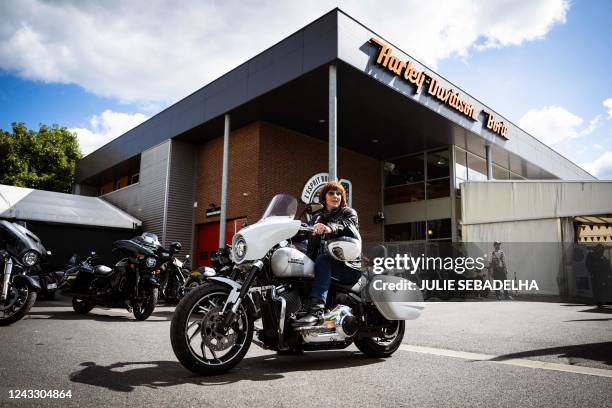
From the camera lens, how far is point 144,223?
20688 mm

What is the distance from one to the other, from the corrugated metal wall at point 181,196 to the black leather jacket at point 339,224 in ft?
50.5

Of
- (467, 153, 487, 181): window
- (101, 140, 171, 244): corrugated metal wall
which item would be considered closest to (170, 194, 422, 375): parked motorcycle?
(101, 140, 171, 244): corrugated metal wall

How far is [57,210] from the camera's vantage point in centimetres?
1897

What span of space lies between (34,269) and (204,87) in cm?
1242

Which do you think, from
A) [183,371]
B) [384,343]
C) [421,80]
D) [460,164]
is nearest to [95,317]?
[183,371]

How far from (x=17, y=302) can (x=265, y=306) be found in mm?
4183

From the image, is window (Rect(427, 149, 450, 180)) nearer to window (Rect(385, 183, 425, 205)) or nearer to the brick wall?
window (Rect(385, 183, 425, 205))

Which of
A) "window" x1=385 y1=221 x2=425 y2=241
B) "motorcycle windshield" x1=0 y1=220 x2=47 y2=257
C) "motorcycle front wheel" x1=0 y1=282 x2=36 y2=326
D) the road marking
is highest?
"window" x1=385 y1=221 x2=425 y2=241

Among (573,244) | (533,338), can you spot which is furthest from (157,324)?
(573,244)

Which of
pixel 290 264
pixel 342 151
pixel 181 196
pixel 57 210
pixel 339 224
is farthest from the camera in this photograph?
pixel 342 151

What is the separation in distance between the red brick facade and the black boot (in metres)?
12.2

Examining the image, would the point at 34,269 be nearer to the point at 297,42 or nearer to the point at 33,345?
the point at 33,345

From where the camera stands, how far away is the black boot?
11.9 feet

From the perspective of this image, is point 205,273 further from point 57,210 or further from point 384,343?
point 57,210
